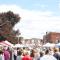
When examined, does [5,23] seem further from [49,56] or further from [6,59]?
[49,56]

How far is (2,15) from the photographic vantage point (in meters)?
80.2

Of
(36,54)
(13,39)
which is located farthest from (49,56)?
(13,39)

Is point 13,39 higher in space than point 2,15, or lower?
lower

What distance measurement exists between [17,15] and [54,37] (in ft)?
247

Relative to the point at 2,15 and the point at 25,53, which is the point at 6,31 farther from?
the point at 25,53

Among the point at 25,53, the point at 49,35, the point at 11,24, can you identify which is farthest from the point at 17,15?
the point at 49,35

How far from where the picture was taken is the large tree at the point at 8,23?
74.1m

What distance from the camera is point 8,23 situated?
77.4 m

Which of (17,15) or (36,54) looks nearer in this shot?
(36,54)

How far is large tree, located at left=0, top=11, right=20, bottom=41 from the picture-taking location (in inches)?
2917

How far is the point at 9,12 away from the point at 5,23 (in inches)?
267

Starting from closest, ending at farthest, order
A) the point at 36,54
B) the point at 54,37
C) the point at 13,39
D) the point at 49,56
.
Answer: the point at 49,56 < the point at 36,54 < the point at 13,39 < the point at 54,37

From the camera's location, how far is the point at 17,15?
8125 cm

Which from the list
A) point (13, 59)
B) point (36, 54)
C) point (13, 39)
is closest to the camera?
point (36, 54)
